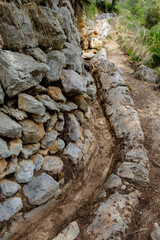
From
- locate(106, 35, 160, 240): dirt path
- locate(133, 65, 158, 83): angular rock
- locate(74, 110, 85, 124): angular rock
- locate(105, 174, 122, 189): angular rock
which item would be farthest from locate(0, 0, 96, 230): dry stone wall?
locate(133, 65, 158, 83): angular rock

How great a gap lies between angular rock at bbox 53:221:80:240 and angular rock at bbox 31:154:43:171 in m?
0.88

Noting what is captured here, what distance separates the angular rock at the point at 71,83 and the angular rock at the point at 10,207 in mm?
1785

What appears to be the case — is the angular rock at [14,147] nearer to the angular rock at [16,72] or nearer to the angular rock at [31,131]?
the angular rock at [31,131]

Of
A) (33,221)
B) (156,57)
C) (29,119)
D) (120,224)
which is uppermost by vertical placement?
(156,57)

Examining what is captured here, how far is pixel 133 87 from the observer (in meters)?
5.52

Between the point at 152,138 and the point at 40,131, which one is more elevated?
the point at 40,131

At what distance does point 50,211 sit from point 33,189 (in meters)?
0.47

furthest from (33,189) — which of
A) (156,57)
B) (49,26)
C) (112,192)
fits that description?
(156,57)

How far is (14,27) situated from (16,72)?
61cm

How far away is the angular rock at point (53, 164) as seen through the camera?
2.53 m

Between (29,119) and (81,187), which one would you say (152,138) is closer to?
(81,187)

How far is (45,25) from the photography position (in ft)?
8.69

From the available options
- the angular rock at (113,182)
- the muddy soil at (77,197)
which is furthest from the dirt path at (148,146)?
the muddy soil at (77,197)

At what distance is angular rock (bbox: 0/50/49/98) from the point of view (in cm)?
205
